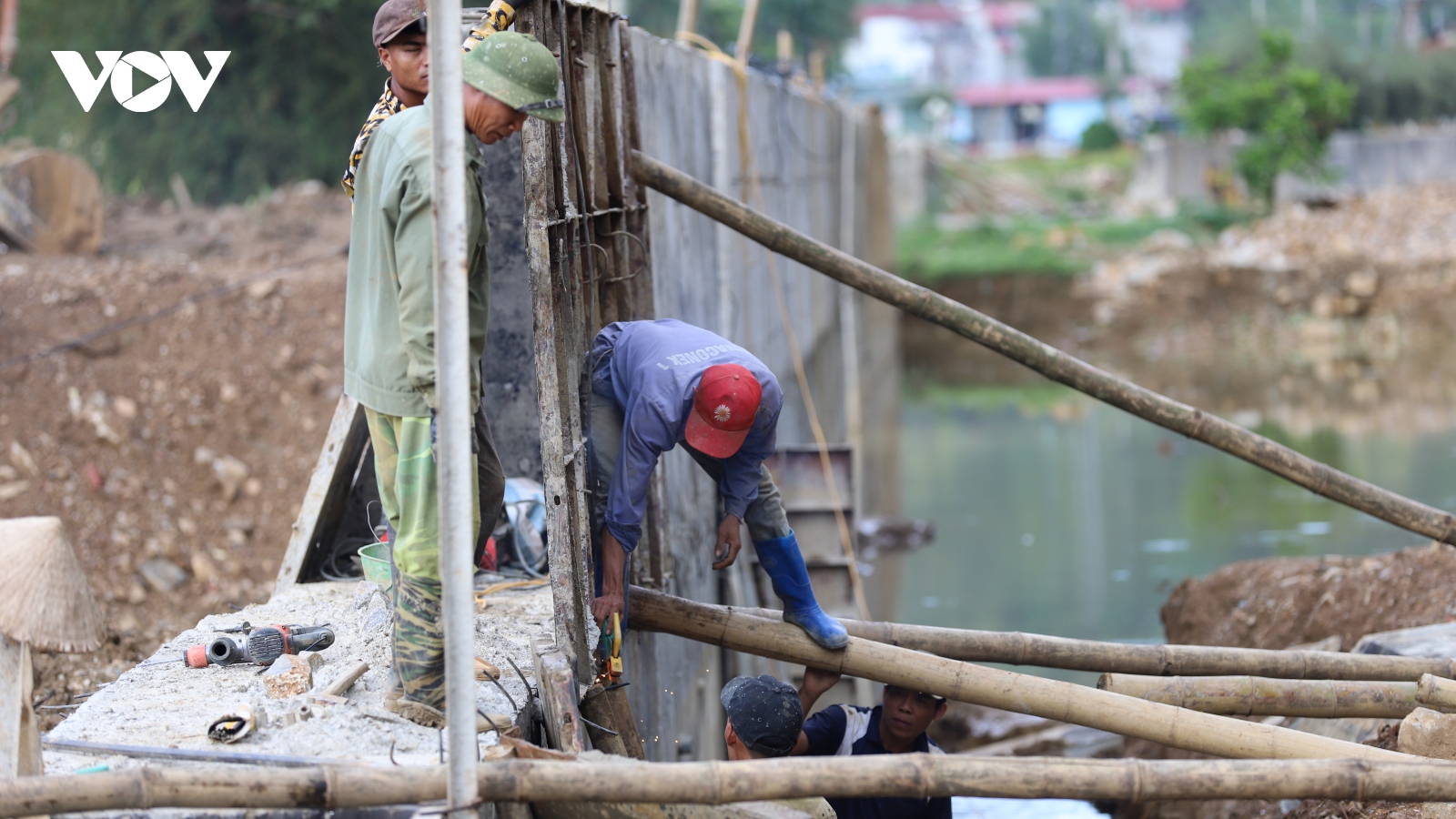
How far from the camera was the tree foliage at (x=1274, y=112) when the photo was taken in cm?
2414

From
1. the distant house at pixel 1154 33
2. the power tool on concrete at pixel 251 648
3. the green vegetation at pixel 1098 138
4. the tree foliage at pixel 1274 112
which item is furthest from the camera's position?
the distant house at pixel 1154 33

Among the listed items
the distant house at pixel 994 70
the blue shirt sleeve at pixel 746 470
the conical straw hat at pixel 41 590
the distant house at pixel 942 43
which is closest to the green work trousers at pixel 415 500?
the conical straw hat at pixel 41 590

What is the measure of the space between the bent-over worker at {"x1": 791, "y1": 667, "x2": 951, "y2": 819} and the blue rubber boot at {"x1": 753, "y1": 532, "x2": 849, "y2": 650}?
0.80 feet

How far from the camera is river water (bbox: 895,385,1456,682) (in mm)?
9078

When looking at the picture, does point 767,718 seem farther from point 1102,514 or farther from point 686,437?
point 1102,514

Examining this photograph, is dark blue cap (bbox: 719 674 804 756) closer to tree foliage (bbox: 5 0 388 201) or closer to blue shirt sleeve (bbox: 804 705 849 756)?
blue shirt sleeve (bbox: 804 705 849 756)

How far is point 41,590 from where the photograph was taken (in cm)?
256

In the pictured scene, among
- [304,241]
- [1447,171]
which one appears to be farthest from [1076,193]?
[304,241]

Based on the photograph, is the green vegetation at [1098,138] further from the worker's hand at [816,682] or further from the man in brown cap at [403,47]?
the man in brown cap at [403,47]

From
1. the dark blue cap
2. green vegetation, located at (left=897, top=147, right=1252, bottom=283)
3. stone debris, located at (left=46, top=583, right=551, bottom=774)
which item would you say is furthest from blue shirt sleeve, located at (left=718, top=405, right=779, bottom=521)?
green vegetation, located at (left=897, top=147, right=1252, bottom=283)

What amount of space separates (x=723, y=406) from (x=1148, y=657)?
1673 millimetres

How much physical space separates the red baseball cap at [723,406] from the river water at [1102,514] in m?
4.83

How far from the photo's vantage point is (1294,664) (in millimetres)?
4023

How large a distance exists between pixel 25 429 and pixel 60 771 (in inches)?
203
